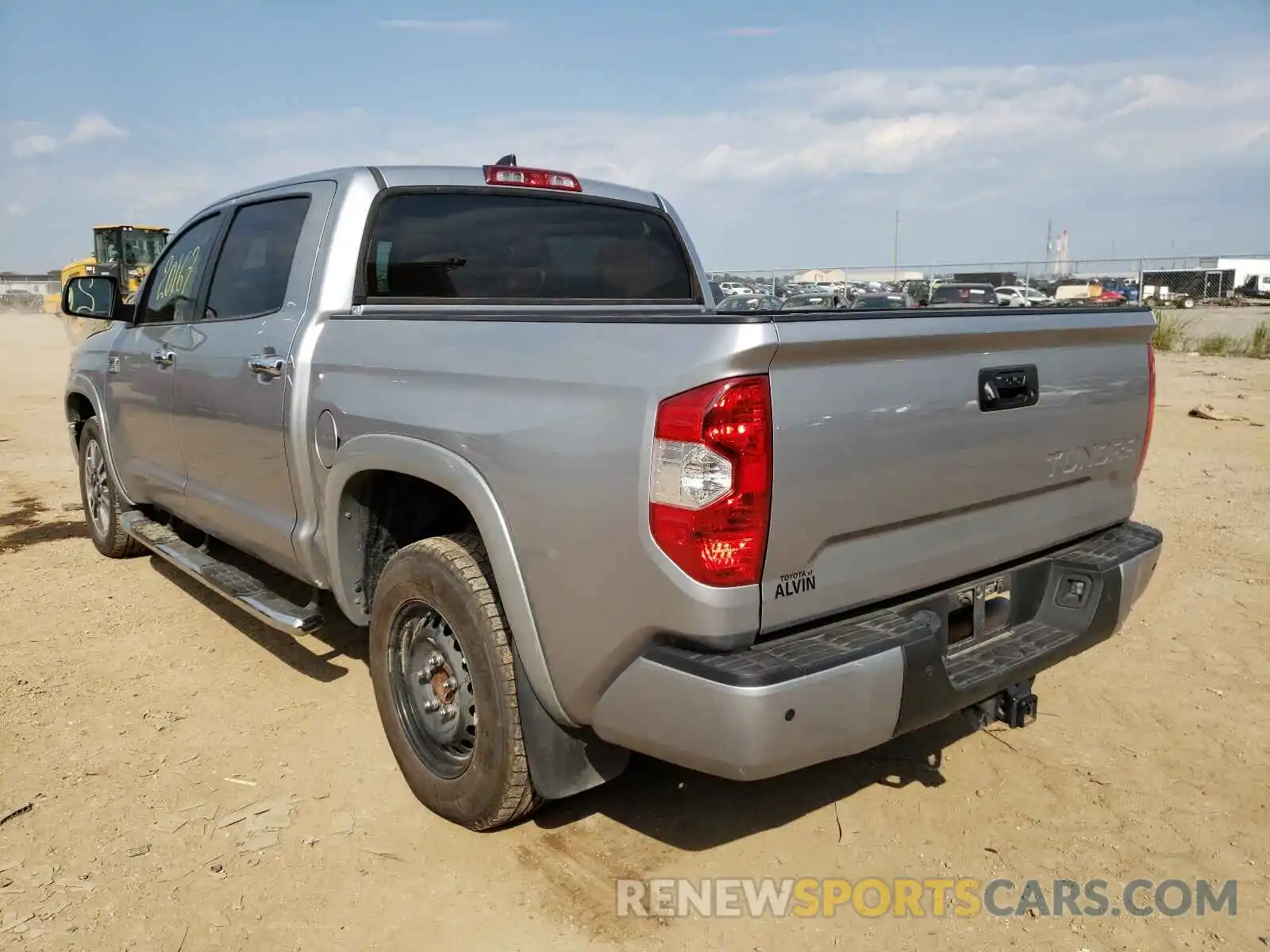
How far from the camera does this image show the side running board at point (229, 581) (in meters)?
3.68

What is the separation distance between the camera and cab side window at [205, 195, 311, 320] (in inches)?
151

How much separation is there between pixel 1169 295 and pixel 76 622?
121ft

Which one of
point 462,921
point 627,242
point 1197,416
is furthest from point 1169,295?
point 462,921

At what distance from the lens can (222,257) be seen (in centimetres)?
441

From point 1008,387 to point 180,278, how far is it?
3.93 m

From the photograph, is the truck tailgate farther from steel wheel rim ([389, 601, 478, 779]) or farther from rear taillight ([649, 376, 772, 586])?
steel wheel rim ([389, 601, 478, 779])

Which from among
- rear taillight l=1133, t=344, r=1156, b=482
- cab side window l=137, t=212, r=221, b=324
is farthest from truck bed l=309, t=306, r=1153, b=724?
cab side window l=137, t=212, r=221, b=324

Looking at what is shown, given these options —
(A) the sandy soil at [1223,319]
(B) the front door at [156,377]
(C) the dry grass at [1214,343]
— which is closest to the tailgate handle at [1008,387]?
(B) the front door at [156,377]

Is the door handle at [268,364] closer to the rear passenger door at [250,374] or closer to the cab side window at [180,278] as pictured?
the rear passenger door at [250,374]

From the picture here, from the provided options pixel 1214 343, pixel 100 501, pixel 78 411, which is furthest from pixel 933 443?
pixel 1214 343

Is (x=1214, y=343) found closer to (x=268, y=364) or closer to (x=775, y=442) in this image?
(x=268, y=364)

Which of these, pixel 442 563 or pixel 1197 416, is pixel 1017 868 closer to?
pixel 442 563

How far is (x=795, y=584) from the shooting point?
2.37 metres

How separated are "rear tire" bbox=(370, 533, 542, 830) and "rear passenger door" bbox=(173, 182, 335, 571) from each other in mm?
736
